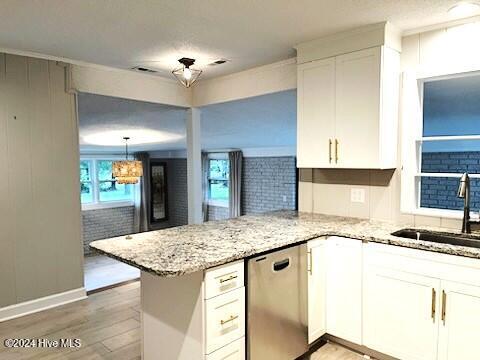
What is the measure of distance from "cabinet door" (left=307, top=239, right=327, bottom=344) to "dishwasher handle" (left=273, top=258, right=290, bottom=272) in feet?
0.81

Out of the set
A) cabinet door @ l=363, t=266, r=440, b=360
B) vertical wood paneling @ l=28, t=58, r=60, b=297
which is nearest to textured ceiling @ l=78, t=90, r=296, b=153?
vertical wood paneling @ l=28, t=58, r=60, b=297

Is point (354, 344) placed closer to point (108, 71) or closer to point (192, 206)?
point (192, 206)

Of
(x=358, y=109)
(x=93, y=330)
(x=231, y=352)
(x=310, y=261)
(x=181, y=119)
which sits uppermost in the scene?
(x=181, y=119)

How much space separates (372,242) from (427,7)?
4.95ft

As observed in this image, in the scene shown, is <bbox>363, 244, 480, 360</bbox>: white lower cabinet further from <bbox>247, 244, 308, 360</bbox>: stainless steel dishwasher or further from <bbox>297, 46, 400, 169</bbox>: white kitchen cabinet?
<bbox>297, 46, 400, 169</bbox>: white kitchen cabinet

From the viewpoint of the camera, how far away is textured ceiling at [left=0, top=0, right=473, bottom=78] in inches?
81.6

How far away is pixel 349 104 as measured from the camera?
2.63 metres

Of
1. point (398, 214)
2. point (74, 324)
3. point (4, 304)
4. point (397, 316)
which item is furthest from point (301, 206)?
point (4, 304)

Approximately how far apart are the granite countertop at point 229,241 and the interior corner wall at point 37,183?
1.34m

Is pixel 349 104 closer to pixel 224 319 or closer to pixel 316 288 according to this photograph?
pixel 316 288

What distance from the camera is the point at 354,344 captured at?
2391mm

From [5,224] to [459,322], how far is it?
341 centimetres

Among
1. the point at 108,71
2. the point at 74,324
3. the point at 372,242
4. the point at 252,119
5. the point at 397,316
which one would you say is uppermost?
the point at 108,71

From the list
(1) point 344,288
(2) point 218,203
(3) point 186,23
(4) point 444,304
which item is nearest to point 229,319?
(1) point 344,288
